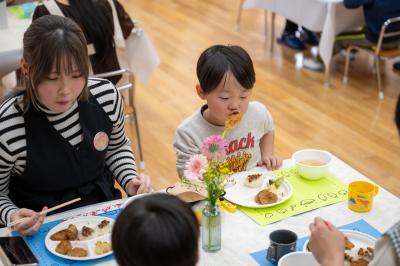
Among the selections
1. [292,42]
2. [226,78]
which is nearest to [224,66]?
[226,78]

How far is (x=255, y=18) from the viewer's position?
20.9 feet

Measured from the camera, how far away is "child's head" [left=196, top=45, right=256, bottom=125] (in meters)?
2.08

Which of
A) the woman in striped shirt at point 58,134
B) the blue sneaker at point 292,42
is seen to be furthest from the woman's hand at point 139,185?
the blue sneaker at point 292,42

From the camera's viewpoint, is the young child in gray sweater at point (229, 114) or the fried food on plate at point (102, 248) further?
the young child in gray sweater at point (229, 114)

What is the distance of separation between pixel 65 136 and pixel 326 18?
3.05 metres

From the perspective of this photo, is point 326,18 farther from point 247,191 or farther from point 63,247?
point 63,247

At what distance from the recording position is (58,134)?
190cm

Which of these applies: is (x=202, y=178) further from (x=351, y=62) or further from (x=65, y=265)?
(x=351, y=62)

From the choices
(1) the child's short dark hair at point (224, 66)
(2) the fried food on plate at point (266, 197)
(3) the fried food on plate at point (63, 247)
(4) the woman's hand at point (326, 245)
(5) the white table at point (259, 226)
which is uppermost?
(1) the child's short dark hair at point (224, 66)

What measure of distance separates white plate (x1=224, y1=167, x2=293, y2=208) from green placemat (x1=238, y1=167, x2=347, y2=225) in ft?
0.05

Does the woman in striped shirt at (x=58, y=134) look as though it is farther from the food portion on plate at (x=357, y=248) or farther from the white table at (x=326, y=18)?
the white table at (x=326, y=18)

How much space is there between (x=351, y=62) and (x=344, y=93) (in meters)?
0.70

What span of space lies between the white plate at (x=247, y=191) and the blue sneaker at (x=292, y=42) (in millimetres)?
3643

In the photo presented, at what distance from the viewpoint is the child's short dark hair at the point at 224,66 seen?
2076 millimetres
